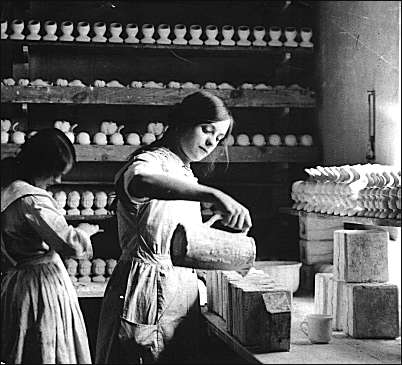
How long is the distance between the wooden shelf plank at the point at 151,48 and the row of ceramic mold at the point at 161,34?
24 mm

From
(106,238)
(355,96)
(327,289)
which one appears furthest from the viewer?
(106,238)

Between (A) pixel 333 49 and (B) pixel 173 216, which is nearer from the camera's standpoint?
(B) pixel 173 216

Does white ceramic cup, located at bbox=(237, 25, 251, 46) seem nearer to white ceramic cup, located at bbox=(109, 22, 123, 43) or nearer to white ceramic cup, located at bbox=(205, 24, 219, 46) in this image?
white ceramic cup, located at bbox=(205, 24, 219, 46)

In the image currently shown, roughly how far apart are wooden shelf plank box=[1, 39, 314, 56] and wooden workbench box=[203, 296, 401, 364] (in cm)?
260

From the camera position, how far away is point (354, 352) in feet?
8.70

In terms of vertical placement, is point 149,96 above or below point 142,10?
below

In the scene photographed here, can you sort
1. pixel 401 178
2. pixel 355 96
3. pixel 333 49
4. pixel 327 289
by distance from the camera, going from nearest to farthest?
1. pixel 401 178
2. pixel 327 289
3. pixel 355 96
4. pixel 333 49

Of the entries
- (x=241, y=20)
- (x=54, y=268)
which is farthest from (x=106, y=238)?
(x=54, y=268)

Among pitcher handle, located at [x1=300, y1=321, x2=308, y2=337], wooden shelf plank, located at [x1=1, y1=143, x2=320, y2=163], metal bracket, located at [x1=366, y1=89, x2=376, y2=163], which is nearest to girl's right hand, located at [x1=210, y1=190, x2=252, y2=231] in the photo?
pitcher handle, located at [x1=300, y1=321, x2=308, y2=337]

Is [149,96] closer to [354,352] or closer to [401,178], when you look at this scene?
[401,178]

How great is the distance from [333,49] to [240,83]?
1.01 meters

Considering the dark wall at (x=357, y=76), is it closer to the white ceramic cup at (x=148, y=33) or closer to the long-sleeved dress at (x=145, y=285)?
the white ceramic cup at (x=148, y=33)

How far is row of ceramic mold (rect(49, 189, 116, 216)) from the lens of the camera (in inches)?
195

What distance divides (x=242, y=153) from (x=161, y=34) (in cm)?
102
